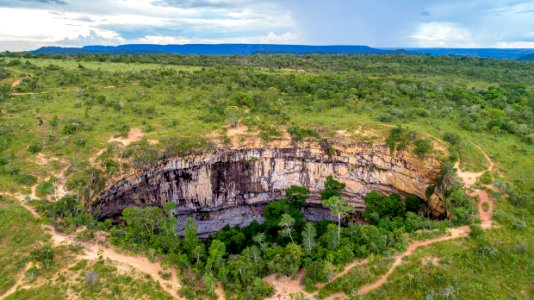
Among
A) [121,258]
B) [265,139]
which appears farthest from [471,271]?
[121,258]

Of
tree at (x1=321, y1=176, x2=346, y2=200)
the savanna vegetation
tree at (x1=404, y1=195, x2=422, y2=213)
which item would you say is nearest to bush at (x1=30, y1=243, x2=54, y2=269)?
the savanna vegetation

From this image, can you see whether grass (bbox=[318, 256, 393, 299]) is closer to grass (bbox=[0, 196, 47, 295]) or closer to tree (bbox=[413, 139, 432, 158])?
tree (bbox=[413, 139, 432, 158])

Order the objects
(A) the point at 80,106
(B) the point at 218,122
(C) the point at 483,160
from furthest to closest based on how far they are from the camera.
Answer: (A) the point at 80,106 < (B) the point at 218,122 < (C) the point at 483,160

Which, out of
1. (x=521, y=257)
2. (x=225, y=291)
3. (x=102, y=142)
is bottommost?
(x=225, y=291)

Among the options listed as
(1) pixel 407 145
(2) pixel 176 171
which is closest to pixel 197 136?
(2) pixel 176 171

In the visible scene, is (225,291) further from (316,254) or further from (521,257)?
(521,257)

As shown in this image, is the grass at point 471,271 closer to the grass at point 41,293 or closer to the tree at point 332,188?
the tree at point 332,188
